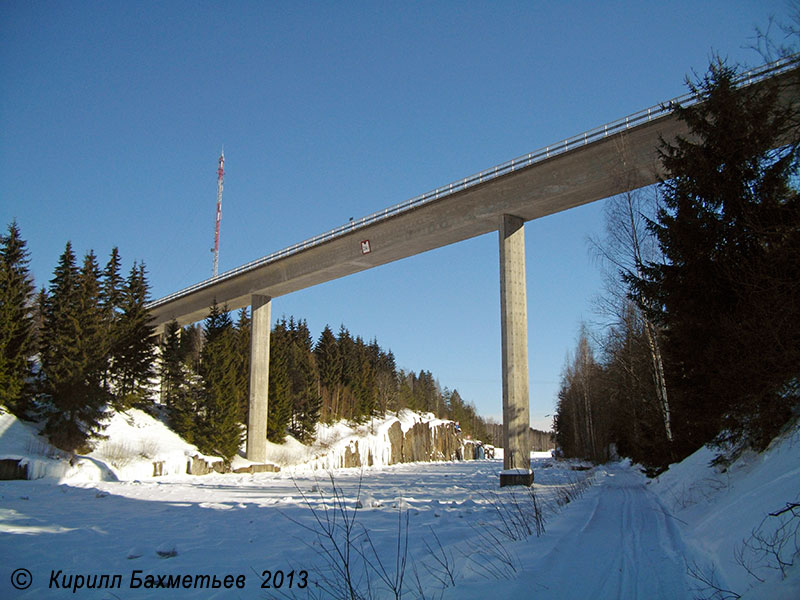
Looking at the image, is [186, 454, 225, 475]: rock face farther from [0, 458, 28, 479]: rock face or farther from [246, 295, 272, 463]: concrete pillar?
[0, 458, 28, 479]: rock face

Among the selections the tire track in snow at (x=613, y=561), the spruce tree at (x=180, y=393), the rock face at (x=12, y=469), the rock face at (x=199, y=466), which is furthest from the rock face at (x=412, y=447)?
the tire track in snow at (x=613, y=561)

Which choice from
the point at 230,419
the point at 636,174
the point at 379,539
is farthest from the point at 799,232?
the point at 230,419

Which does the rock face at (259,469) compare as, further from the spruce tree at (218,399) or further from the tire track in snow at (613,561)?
the tire track in snow at (613,561)

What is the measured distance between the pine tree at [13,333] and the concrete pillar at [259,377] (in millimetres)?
13703

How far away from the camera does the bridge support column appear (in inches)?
890

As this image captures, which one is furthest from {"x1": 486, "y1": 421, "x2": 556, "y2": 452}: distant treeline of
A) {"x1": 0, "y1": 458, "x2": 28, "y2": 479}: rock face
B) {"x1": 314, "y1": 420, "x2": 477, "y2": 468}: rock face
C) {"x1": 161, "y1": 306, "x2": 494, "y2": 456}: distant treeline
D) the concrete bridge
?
{"x1": 0, "y1": 458, "x2": 28, "y2": 479}: rock face

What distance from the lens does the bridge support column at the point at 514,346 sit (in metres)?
22.6

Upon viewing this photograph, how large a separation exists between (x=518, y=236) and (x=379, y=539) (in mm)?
19490

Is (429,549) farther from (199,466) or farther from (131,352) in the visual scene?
(131,352)

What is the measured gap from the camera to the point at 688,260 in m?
9.63

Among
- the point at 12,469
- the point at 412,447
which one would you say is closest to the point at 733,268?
the point at 12,469

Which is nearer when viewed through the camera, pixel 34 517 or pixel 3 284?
pixel 34 517

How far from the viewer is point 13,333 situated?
1118 inches

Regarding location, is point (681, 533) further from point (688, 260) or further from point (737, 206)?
point (737, 206)
